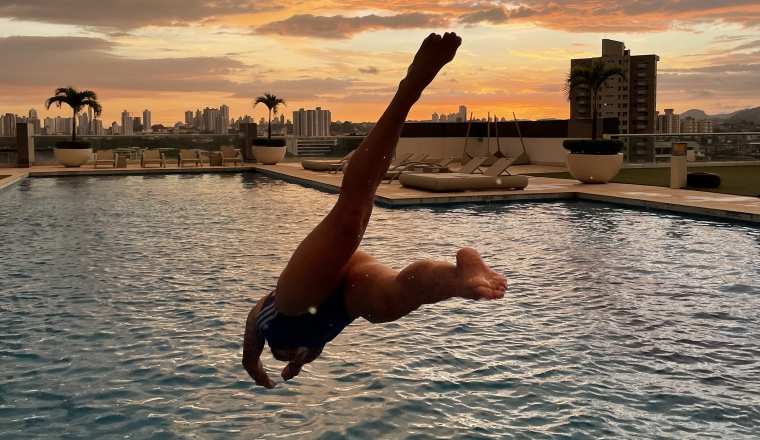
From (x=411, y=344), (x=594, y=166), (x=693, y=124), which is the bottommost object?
(x=411, y=344)

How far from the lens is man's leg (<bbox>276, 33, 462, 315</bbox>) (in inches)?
92.6

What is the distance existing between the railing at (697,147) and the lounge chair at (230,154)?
12810mm

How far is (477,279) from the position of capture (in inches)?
81.2

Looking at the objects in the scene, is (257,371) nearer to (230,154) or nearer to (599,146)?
(599,146)

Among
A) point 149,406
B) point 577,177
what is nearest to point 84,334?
point 149,406

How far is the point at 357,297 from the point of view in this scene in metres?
2.64

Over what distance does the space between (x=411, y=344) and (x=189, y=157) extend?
21.3m

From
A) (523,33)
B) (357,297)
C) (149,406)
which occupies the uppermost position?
(523,33)

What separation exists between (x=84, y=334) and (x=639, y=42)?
19.2 metres

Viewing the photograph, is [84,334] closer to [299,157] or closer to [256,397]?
[256,397]

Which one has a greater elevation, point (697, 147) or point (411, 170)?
point (697, 147)

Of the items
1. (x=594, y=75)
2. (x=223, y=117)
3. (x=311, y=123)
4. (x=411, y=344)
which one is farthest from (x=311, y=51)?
(x=223, y=117)

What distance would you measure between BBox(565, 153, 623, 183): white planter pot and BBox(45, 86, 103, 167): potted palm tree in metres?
16.3

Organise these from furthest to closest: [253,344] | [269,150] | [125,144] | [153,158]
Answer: [269,150] < [125,144] < [153,158] < [253,344]
